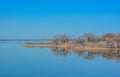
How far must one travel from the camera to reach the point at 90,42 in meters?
34.3

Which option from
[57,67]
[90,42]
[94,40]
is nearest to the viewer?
[57,67]

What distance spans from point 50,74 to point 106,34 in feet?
101

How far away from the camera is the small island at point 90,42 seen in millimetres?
29938

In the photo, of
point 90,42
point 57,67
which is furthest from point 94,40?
point 57,67

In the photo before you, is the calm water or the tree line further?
the tree line

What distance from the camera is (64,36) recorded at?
4234 cm

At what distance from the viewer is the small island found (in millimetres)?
29938

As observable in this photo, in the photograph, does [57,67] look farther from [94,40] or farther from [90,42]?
[94,40]

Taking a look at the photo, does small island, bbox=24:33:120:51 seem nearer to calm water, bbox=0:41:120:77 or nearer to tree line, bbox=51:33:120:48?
tree line, bbox=51:33:120:48

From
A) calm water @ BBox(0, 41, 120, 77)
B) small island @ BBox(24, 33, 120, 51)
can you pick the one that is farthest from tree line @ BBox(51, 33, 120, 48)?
calm water @ BBox(0, 41, 120, 77)

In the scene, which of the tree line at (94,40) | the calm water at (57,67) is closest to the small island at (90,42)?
the tree line at (94,40)

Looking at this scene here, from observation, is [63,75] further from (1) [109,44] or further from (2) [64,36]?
(2) [64,36]

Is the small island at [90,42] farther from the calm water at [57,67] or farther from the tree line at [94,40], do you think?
the calm water at [57,67]

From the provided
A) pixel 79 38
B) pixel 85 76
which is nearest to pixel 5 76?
pixel 85 76
